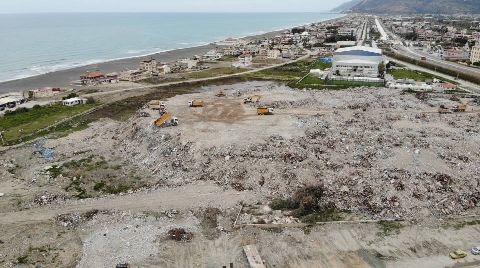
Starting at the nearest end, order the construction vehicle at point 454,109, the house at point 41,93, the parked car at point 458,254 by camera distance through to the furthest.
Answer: the parked car at point 458,254, the construction vehicle at point 454,109, the house at point 41,93

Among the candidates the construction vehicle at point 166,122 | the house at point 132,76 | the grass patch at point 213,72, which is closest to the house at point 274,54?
the grass patch at point 213,72

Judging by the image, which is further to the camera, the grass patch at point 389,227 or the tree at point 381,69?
the tree at point 381,69

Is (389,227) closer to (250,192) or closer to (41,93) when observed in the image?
(250,192)

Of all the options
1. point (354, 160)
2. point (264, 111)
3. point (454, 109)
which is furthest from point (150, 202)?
point (454, 109)

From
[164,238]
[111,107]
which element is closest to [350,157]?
[164,238]

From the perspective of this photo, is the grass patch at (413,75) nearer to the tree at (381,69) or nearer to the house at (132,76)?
the tree at (381,69)

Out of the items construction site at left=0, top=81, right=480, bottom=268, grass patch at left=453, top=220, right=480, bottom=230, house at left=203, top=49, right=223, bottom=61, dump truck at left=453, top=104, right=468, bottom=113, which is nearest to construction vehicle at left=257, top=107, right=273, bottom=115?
construction site at left=0, top=81, right=480, bottom=268
